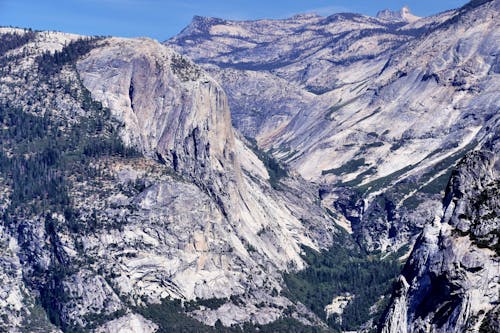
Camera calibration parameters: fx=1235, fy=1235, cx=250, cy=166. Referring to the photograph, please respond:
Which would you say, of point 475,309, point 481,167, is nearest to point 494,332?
point 475,309

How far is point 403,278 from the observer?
438 feet

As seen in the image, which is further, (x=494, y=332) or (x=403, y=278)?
(x=403, y=278)

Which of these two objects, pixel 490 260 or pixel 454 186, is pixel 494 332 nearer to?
pixel 490 260

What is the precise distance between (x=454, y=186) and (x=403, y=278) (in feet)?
37.3

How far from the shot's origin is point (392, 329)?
132 meters

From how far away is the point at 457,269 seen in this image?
409 ft

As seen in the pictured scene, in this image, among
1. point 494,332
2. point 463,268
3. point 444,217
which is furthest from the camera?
point 444,217

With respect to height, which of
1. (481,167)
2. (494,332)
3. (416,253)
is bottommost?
(494,332)

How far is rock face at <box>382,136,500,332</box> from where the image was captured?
398ft

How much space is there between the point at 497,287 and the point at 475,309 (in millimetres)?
3042

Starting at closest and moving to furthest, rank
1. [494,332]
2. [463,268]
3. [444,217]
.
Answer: [494,332] → [463,268] → [444,217]

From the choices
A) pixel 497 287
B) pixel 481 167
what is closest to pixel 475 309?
pixel 497 287

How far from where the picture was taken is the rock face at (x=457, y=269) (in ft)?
398

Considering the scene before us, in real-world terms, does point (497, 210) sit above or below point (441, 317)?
above
